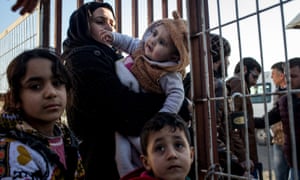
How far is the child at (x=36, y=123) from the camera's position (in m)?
0.90

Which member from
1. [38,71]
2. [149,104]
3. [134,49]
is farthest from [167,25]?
[38,71]

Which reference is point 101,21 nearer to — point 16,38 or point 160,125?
point 160,125

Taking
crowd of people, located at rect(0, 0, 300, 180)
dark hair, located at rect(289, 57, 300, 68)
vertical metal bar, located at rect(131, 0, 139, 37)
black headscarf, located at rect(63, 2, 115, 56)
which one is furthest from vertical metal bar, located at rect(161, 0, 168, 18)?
dark hair, located at rect(289, 57, 300, 68)

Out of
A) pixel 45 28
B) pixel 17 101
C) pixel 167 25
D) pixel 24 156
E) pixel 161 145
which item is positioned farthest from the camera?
pixel 45 28

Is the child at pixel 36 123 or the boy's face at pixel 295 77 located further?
the boy's face at pixel 295 77

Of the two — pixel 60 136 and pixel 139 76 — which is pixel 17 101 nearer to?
pixel 60 136

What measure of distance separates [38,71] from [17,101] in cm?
12

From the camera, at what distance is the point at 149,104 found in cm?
135

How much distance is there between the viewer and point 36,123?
1051 millimetres

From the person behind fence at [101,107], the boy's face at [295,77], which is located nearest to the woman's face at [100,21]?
the person behind fence at [101,107]

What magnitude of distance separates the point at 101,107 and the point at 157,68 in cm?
30

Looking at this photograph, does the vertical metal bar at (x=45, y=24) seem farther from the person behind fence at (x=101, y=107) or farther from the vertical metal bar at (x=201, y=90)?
the vertical metal bar at (x=201, y=90)

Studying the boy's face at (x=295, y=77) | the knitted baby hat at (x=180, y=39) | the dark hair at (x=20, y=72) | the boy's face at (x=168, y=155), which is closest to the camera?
the dark hair at (x=20, y=72)

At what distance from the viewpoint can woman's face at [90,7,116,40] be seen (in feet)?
5.17
